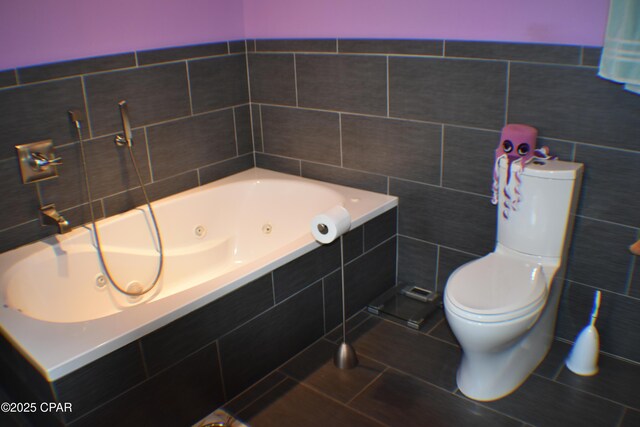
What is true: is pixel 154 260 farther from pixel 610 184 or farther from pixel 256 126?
pixel 610 184

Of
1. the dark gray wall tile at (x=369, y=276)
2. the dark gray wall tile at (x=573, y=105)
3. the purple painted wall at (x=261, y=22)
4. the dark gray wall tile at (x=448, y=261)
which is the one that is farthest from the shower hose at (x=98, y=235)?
the dark gray wall tile at (x=573, y=105)

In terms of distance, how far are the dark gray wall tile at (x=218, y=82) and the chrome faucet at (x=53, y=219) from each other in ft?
2.90

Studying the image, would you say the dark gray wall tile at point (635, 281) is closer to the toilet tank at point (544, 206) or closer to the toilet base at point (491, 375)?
the toilet tank at point (544, 206)

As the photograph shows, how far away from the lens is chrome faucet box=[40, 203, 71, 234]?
2414 mm

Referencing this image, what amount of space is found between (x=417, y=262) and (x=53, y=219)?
173 cm

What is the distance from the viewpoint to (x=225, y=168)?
3250 mm

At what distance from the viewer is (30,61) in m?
2.31

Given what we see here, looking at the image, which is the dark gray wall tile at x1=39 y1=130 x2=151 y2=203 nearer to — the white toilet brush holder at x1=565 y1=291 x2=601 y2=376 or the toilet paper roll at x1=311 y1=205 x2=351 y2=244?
the toilet paper roll at x1=311 y1=205 x2=351 y2=244

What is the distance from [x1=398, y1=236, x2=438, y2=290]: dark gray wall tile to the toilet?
1.73 feet

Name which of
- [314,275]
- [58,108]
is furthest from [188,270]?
[58,108]

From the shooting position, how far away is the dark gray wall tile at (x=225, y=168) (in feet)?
10.3

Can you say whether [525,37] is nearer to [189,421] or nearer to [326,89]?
[326,89]

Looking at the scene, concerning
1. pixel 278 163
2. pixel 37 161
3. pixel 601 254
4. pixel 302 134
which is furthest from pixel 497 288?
pixel 37 161

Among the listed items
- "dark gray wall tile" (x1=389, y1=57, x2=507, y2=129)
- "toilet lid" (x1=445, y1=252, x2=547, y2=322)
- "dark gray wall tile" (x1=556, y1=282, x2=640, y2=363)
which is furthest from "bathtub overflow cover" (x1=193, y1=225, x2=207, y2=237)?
"dark gray wall tile" (x1=556, y1=282, x2=640, y2=363)
